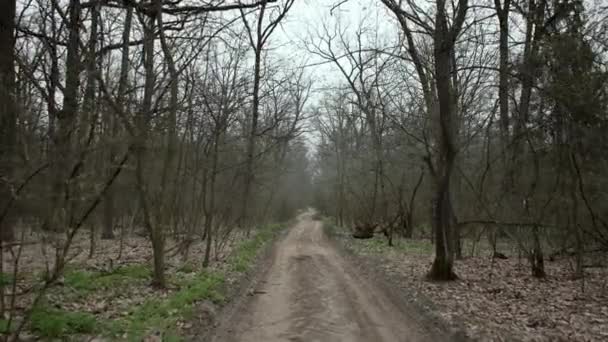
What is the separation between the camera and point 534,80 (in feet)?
29.0

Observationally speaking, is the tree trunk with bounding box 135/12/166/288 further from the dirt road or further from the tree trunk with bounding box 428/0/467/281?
the tree trunk with bounding box 428/0/467/281

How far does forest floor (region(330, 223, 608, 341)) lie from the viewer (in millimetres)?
5980

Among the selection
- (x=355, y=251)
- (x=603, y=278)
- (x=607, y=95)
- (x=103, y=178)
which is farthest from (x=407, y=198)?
(x=103, y=178)

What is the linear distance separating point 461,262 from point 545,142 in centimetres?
463

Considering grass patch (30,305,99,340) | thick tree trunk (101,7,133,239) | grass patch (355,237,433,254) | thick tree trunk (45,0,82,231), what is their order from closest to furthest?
thick tree trunk (45,0,82,231)
grass patch (30,305,99,340)
thick tree trunk (101,7,133,239)
grass patch (355,237,433,254)

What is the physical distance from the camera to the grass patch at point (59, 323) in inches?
201

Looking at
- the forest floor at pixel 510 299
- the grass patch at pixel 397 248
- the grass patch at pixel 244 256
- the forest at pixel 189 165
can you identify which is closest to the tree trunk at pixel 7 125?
the forest at pixel 189 165

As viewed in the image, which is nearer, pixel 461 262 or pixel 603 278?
pixel 603 278

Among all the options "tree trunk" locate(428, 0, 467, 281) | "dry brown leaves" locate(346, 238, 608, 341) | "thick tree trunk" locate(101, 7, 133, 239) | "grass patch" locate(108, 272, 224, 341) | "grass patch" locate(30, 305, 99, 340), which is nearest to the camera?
"grass patch" locate(30, 305, 99, 340)

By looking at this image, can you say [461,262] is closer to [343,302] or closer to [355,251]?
[355,251]

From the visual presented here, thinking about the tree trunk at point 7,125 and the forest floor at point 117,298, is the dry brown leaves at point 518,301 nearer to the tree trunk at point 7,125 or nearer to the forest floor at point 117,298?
the forest floor at point 117,298

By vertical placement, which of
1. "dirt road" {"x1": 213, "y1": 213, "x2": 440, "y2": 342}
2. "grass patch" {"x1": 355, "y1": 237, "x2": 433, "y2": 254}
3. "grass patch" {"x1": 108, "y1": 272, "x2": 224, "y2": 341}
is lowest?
"dirt road" {"x1": 213, "y1": 213, "x2": 440, "y2": 342}

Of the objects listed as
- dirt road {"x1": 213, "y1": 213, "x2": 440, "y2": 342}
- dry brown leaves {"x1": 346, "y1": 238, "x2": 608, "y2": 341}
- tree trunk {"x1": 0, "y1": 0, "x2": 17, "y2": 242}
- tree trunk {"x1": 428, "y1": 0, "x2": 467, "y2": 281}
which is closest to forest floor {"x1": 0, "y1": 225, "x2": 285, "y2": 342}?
dirt road {"x1": 213, "y1": 213, "x2": 440, "y2": 342}

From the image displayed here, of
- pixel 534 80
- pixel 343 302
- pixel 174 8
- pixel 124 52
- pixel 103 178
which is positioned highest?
pixel 174 8
